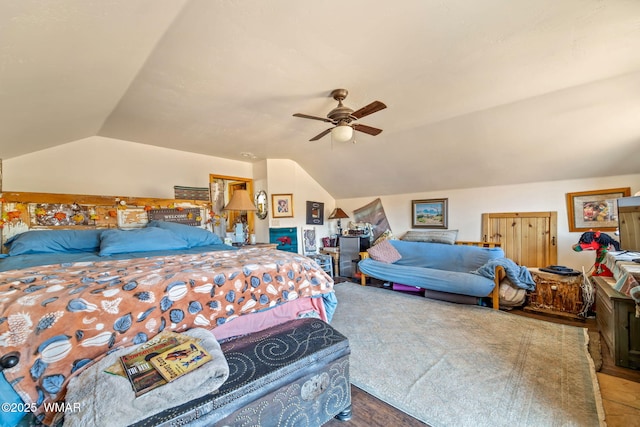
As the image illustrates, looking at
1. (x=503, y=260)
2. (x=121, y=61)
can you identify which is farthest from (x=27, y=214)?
(x=503, y=260)

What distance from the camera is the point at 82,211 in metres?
3.09

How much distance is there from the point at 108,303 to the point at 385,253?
147 inches

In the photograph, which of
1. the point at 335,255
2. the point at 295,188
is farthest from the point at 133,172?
the point at 335,255

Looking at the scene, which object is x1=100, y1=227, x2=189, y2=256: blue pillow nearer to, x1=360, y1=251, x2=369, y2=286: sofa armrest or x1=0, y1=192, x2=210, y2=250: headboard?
x1=0, y1=192, x2=210, y2=250: headboard

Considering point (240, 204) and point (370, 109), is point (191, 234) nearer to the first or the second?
point (240, 204)

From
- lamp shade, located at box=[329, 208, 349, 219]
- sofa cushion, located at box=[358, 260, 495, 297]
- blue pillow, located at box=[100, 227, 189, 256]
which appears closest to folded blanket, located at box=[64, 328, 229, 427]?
blue pillow, located at box=[100, 227, 189, 256]

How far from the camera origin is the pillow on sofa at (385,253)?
4.18 meters

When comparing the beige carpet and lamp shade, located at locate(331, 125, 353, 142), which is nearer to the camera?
the beige carpet

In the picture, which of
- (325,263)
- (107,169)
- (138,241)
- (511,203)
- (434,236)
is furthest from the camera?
(325,263)

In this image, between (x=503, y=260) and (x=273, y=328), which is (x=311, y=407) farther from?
(x=503, y=260)

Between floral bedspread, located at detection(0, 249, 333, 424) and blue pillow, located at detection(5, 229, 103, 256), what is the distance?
100 cm

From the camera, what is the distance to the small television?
6.98ft

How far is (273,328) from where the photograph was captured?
1.63m

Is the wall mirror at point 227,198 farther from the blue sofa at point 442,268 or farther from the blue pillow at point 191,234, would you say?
the blue sofa at point 442,268
